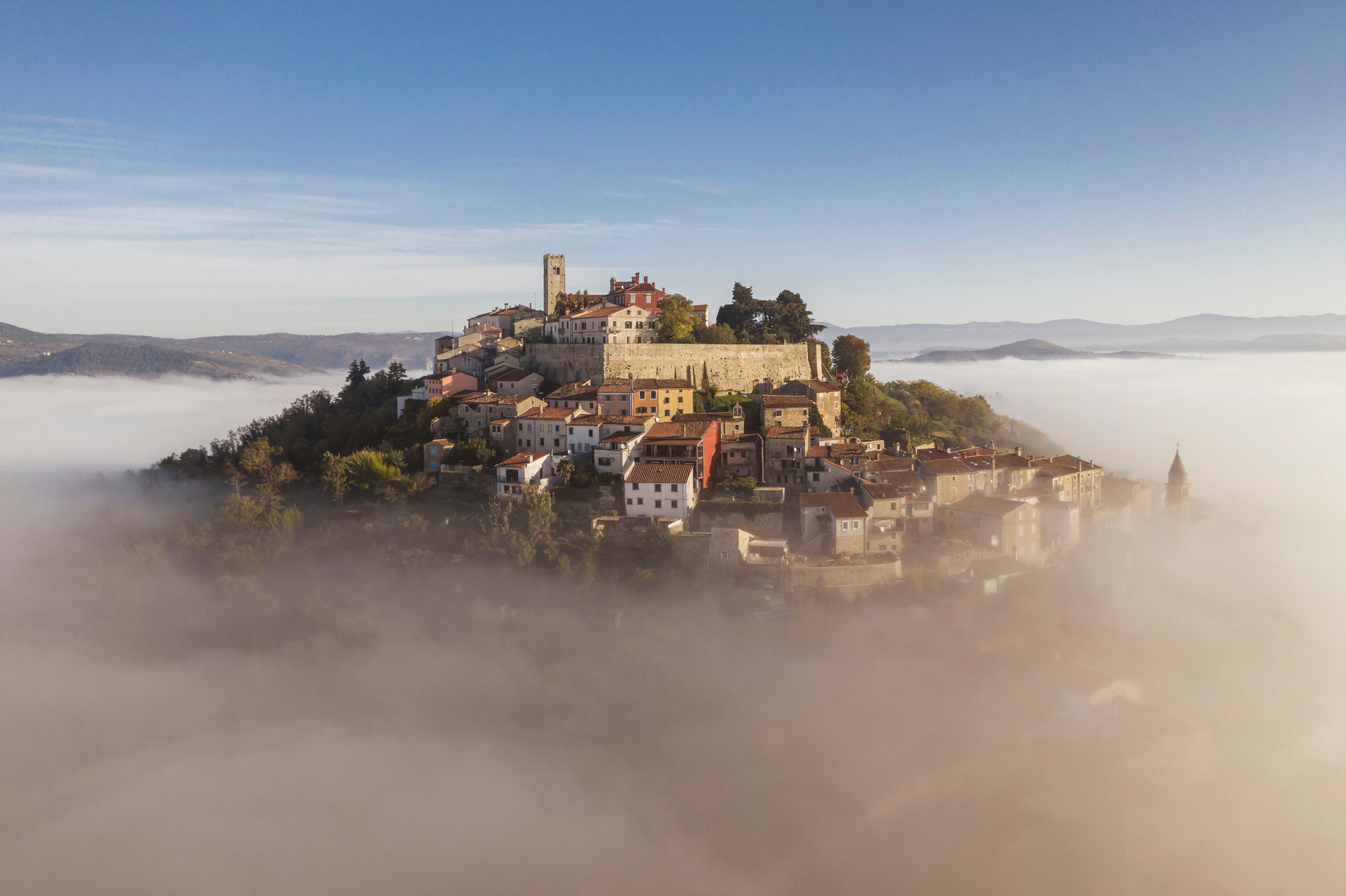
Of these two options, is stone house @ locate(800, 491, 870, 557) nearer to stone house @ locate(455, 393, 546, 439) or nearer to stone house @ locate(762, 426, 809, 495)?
stone house @ locate(762, 426, 809, 495)

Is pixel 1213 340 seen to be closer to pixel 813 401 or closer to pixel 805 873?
pixel 813 401

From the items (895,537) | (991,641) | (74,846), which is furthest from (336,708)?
(991,641)

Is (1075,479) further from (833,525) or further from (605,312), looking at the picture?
(605,312)

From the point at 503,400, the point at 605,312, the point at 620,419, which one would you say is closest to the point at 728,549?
the point at 620,419

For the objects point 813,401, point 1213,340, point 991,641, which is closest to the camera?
point 991,641

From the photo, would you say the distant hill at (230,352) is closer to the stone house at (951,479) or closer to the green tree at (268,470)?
the green tree at (268,470)

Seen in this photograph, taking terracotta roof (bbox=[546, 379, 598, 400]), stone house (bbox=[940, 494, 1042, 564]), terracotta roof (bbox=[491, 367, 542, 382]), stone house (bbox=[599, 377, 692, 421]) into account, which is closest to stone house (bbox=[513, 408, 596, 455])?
stone house (bbox=[599, 377, 692, 421])
